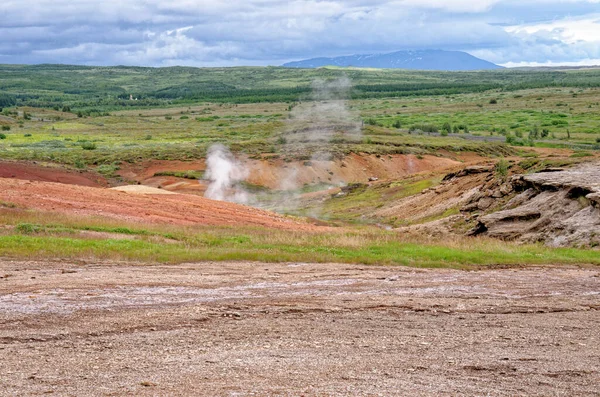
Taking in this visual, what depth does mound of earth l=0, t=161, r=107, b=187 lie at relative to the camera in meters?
45.0

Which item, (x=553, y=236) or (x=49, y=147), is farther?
(x=49, y=147)

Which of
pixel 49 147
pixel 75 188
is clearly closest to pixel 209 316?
pixel 75 188

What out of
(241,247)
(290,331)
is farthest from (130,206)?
(290,331)

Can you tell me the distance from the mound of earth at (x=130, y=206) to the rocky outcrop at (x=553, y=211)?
738 centimetres

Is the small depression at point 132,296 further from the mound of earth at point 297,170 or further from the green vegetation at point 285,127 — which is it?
the green vegetation at point 285,127

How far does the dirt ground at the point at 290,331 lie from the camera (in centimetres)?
963

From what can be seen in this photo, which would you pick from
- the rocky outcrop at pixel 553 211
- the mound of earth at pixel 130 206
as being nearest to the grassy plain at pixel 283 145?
the rocky outcrop at pixel 553 211

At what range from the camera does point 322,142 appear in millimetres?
66438

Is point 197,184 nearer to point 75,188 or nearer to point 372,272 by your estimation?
point 75,188

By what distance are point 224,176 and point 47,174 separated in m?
12.3

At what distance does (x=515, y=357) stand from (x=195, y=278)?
7.54m

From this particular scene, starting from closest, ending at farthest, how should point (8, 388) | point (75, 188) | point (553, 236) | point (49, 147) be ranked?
point (8, 388), point (553, 236), point (75, 188), point (49, 147)

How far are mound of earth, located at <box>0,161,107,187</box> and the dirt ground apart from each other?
96.8ft

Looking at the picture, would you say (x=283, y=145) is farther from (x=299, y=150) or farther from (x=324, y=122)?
(x=324, y=122)
